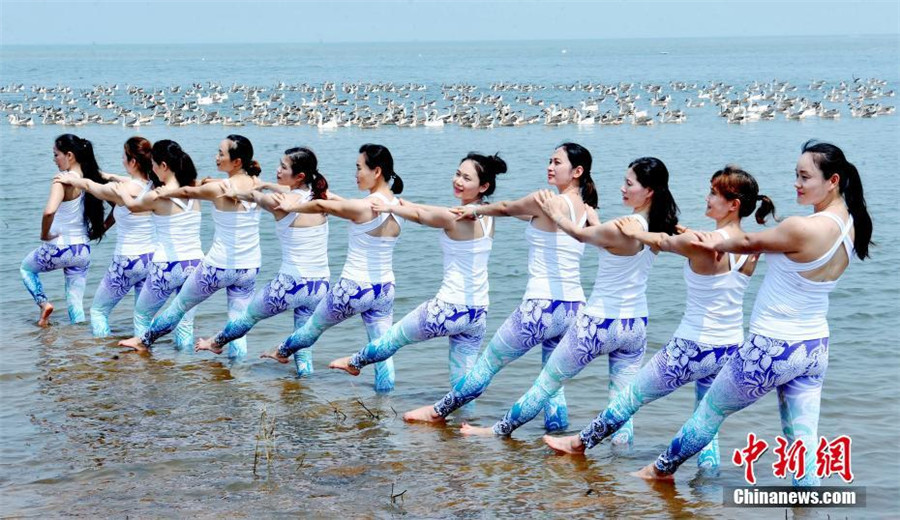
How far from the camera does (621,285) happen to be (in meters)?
6.88

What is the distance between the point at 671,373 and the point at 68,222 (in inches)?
265

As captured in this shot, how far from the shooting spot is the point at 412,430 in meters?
8.04

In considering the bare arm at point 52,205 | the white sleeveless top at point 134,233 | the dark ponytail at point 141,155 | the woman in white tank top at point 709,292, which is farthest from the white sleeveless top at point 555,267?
the bare arm at point 52,205

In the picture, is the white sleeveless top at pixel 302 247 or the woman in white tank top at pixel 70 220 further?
the woman in white tank top at pixel 70 220

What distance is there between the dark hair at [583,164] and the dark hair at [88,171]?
538 centimetres

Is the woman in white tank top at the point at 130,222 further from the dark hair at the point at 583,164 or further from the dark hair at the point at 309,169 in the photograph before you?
the dark hair at the point at 583,164

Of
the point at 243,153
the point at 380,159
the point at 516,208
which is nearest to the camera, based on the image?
the point at 516,208

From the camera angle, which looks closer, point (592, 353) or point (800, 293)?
point (800, 293)

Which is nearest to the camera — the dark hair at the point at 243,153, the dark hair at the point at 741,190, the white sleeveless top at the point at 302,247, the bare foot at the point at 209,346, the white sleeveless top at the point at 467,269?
the dark hair at the point at 741,190

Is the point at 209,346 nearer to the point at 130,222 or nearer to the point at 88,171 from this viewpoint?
the point at 130,222

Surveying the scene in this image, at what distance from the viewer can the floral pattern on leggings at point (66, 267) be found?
35.6 ft

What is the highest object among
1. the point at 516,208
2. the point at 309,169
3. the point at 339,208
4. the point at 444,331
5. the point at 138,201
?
the point at 309,169

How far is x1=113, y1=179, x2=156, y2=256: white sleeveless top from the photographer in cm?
1023

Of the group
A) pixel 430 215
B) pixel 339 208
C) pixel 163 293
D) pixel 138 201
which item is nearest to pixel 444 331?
pixel 430 215
